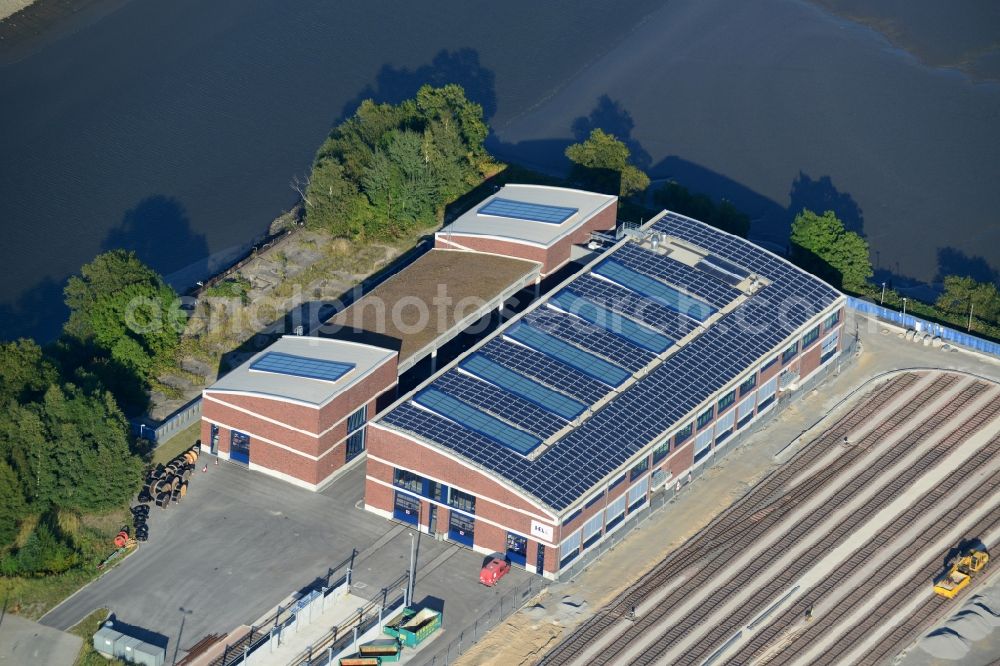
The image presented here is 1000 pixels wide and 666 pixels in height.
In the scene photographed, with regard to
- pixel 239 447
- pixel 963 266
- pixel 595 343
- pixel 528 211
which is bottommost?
pixel 239 447

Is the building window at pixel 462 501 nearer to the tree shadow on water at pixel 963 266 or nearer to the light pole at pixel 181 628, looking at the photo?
the light pole at pixel 181 628


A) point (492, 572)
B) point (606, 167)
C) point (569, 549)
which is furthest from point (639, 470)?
point (606, 167)

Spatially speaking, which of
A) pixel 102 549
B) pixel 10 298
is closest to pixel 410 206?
pixel 10 298

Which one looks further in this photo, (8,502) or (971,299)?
(971,299)

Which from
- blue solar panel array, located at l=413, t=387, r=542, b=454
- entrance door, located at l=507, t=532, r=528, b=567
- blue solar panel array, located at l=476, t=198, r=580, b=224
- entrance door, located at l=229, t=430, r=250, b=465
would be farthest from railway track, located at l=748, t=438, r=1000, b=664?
entrance door, located at l=229, t=430, r=250, b=465

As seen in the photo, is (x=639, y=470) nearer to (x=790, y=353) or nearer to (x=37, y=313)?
(x=790, y=353)

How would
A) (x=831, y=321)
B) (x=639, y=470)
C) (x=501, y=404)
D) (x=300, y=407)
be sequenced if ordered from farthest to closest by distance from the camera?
(x=831, y=321), (x=300, y=407), (x=639, y=470), (x=501, y=404)

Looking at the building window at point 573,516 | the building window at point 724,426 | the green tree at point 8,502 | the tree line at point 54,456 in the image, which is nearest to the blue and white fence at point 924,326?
the building window at point 724,426
